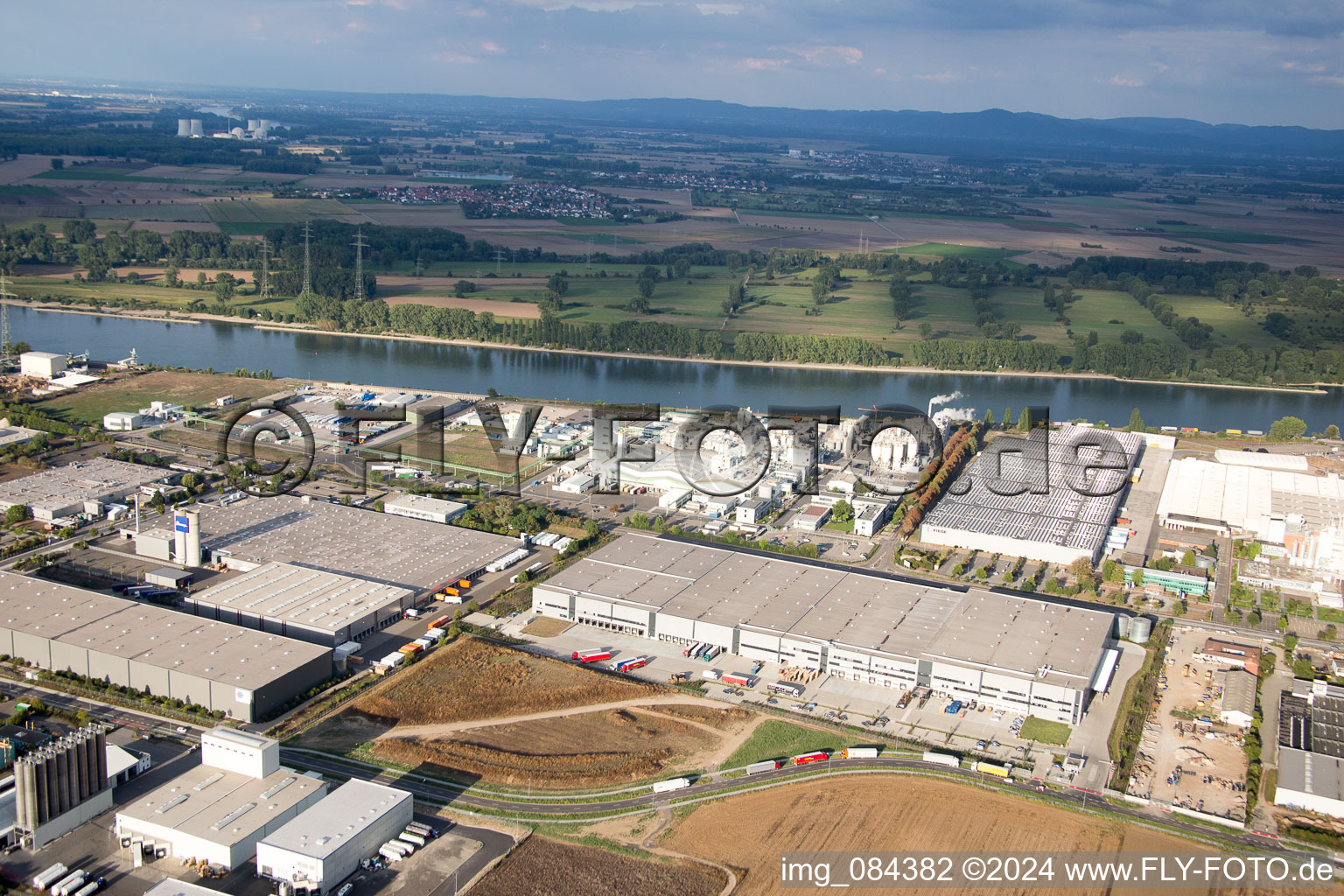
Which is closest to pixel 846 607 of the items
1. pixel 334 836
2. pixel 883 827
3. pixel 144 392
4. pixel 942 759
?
pixel 942 759

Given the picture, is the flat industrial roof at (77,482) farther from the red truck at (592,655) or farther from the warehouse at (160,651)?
the red truck at (592,655)

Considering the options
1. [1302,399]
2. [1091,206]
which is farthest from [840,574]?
[1091,206]

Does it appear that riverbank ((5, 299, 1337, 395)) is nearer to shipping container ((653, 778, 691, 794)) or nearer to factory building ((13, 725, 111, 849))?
shipping container ((653, 778, 691, 794))

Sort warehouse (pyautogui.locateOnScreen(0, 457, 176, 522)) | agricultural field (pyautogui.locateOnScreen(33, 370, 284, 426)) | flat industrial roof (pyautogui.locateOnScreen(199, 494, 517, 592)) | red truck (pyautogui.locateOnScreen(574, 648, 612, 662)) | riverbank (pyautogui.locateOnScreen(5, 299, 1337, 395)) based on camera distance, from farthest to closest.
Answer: riverbank (pyautogui.locateOnScreen(5, 299, 1337, 395)) < agricultural field (pyautogui.locateOnScreen(33, 370, 284, 426)) < warehouse (pyautogui.locateOnScreen(0, 457, 176, 522)) < flat industrial roof (pyautogui.locateOnScreen(199, 494, 517, 592)) < red truck (pyautogui.locateOnScreen(574, 648, 612, 662))

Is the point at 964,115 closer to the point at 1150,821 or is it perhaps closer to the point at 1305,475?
the point at 1305,475

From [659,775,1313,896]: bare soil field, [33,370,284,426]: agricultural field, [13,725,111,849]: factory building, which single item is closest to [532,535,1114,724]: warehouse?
[659,775,1313,896]: bare soil field

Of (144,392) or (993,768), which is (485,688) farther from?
(144,392)

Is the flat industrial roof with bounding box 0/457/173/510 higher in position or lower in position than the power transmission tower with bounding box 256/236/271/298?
lower
